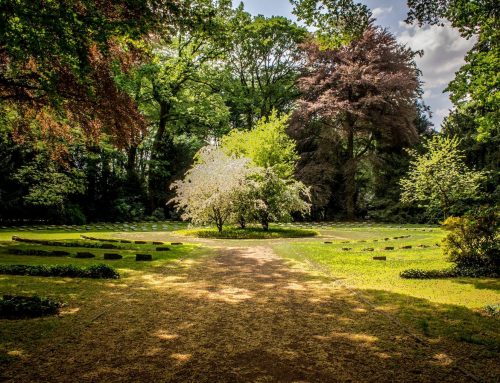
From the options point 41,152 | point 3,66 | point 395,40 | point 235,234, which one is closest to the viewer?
point 3,66

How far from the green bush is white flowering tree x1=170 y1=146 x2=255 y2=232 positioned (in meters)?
11.2

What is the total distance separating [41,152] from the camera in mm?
20281

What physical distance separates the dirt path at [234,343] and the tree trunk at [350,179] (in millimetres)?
22665

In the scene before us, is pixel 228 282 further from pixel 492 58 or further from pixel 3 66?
pixel 3 66

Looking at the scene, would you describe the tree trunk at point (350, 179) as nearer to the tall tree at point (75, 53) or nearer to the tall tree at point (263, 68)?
the tall tree at point (263, 68)

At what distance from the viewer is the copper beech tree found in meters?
25.8

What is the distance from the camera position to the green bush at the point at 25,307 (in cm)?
432

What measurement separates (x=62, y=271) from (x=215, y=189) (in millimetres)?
9836

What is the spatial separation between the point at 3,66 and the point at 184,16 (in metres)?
6.76

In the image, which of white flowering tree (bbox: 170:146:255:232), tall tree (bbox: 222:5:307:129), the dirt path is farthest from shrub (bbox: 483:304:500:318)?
tall tree (bbox: 222:5:307:129)

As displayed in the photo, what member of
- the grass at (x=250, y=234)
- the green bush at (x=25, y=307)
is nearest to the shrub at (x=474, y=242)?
the green bush at (x=25, y=307)

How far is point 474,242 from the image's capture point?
7465 mm

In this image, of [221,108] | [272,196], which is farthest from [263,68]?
[272,196]

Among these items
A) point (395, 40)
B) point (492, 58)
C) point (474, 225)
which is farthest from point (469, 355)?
point (395, 40)
